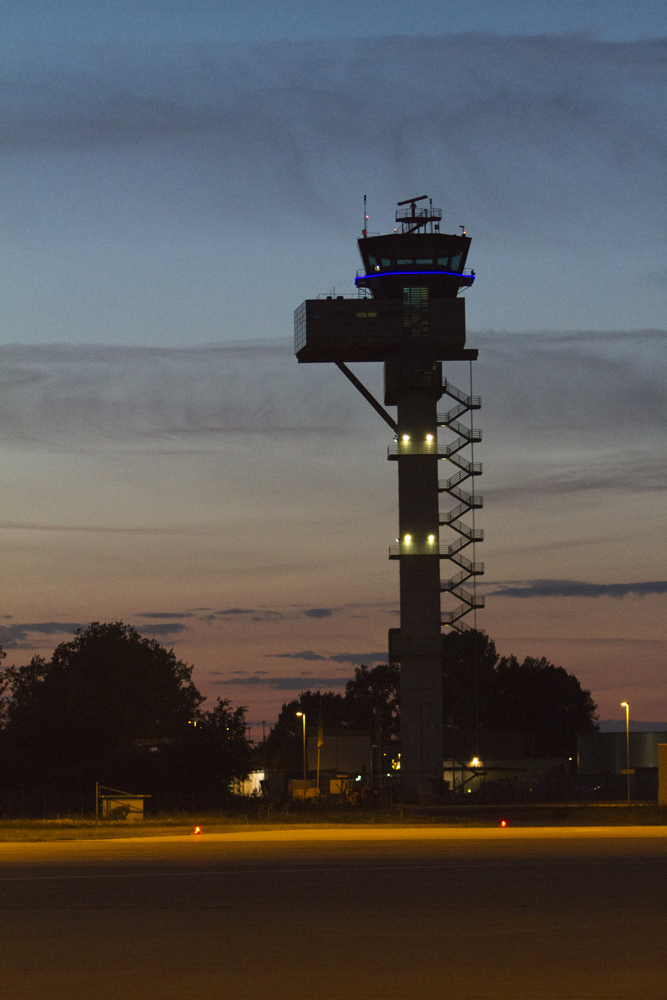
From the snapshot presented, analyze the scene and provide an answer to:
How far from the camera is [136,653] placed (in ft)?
532

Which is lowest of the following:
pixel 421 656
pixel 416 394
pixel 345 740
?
pixel 345 740

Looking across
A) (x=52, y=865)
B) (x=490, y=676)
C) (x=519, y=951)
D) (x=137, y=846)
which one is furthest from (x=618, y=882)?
(x=490, y=676)

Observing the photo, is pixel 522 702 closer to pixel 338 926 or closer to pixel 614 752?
pixel 614 752

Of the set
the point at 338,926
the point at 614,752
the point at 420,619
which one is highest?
the point at 420,619

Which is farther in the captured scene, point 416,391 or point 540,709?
point 540,709

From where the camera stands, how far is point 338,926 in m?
18.5

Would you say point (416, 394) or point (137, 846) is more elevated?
point (416, 394)

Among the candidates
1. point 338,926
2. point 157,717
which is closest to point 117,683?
point 157,717

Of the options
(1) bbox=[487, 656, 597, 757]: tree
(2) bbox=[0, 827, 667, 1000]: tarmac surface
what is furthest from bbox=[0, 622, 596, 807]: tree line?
(2) bbox=[0, 827, 667, 1000]: tarmac surface

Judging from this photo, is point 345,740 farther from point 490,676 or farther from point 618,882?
point 618,882

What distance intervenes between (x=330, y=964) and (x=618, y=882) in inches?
432

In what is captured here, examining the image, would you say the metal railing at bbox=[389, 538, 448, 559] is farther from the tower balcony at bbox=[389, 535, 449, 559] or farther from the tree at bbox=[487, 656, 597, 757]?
the tree at bbox=[487, 656, 597, 757]

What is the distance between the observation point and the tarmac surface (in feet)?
46.2

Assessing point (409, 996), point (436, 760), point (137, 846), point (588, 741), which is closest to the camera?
point (409, 996)
